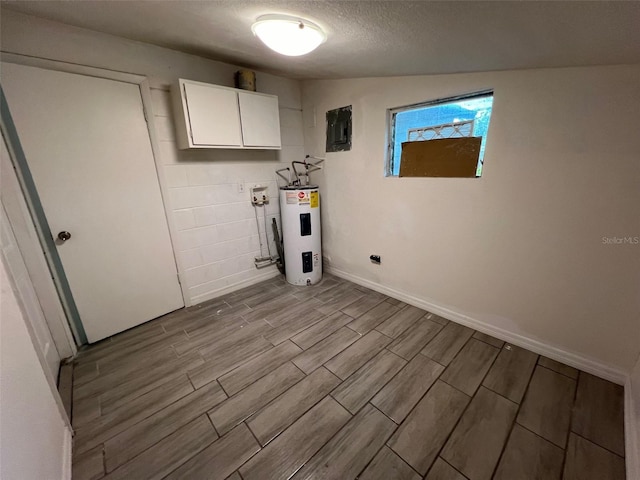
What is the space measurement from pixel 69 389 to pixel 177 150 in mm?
1961

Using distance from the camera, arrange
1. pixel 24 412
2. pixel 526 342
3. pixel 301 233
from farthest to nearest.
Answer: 1. pixel 301 233
2. pixel 526 342
3. pixel 24 412

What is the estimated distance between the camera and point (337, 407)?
4.88ft

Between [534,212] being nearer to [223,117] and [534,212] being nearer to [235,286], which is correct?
[223,117]

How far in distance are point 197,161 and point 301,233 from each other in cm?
126

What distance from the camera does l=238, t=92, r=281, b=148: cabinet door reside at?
7.86 ft

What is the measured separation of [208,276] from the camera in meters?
2.70

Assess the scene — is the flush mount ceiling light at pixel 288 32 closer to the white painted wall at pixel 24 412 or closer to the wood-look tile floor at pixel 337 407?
the white painted wall at pixel 24 412

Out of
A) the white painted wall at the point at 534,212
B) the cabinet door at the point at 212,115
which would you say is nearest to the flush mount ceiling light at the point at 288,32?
the cabinet door at the point at 212,115

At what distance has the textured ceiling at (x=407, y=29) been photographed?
0.92m

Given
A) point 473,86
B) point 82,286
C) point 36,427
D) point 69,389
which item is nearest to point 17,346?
point 36,427

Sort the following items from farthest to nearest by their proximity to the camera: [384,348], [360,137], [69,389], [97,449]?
[360,137], [384,348], [69,389], [97,449]

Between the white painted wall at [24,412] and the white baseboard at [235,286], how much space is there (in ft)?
4.66

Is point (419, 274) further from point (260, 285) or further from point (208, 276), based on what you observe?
point (208, 276)

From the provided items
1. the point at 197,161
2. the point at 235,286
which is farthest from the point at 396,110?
the point at 235,286
